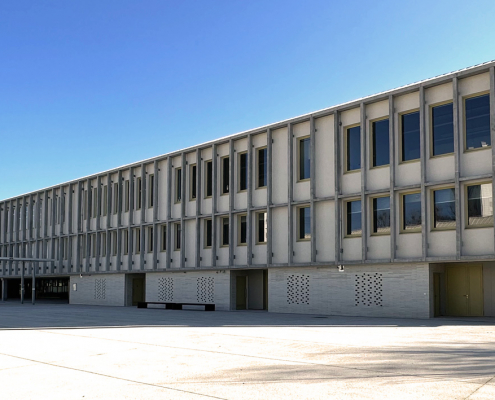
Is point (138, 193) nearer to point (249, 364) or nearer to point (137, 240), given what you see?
point (137, 240)

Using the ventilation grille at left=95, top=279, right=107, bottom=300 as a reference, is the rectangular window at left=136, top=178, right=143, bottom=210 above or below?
above

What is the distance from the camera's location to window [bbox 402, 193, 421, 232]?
80.9ft

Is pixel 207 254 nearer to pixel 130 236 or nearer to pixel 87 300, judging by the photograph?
pixel 130 236

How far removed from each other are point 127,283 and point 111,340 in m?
25.8

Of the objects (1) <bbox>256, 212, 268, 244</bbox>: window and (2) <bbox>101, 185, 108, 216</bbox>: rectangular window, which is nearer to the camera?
(1) <bbox>256, 212, 268, 244</bbox>: window

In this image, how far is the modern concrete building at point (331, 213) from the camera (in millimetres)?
23391

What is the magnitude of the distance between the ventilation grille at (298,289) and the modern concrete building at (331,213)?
0.06 m

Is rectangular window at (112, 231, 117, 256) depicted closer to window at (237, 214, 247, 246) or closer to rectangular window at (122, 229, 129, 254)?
rectangular window at (122, 229, 129, 254)

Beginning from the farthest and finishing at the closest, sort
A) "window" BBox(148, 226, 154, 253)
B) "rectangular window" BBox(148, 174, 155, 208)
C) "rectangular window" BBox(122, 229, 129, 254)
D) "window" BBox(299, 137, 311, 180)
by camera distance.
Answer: "rectangular window" BBox(122, 229, 129, 254)
"rectangular window" BBox(148, 174, 155, 208)
"window" BBox(148, 226, 154, 253)
"window" BBox(299, 137, 311, 180)

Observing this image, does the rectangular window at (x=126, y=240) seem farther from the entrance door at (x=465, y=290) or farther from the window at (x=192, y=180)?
the entrance door at (x=465, y=290)

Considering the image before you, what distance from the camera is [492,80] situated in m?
22.4

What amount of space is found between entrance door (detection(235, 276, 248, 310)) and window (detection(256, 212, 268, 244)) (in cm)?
358

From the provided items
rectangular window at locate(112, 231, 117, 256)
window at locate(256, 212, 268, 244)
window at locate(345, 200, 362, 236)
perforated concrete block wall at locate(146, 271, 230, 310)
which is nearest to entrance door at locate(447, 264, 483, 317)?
window at locate(345, 200, 362, 236)

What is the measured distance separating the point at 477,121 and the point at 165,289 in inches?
857
